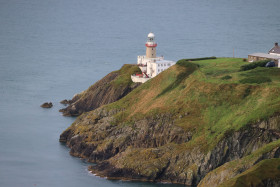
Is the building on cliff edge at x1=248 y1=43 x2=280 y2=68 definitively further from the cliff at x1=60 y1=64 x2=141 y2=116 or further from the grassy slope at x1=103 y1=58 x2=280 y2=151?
the cliff at x1=60 y1=64 x2=141 y2=116

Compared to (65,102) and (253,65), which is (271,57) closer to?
(253,65)

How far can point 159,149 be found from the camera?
12262 centimetres

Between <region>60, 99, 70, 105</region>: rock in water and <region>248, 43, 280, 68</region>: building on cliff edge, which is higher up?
<region>248, 43, 280, 68</region>: building on cliff edge

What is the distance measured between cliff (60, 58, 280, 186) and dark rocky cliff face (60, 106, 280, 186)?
0.50ft

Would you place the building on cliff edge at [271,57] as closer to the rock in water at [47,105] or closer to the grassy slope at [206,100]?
the grassy slope at [206,100]

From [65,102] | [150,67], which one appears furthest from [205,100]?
[65,102]

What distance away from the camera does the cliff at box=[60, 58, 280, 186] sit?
11625 centimetres

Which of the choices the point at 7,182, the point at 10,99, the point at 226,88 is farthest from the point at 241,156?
the point at 10,99

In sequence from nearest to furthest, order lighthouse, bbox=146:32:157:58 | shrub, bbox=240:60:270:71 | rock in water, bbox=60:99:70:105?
shrub, bbox=240:60:270:71
lighthouse, bbox=146:32:157:58
rock in water, bbox=60:99:70:105

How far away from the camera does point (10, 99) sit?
182 meters

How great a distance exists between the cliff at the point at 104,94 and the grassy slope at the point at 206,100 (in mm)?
12569

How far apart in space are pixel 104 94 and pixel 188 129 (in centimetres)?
4040

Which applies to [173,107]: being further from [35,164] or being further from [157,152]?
[35,164]

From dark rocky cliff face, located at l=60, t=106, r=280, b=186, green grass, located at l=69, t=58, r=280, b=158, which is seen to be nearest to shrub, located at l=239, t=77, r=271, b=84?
green grass, located at l=69, t=58, r=280, b=158
